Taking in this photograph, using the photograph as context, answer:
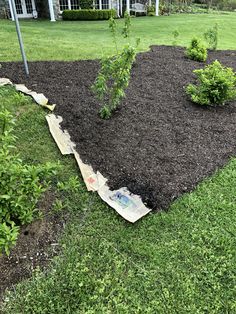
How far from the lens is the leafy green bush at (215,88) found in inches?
175

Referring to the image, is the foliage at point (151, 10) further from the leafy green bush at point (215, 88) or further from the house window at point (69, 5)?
the leafy green bush at point (215, 88)

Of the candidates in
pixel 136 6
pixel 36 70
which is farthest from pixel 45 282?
pixel 136 6

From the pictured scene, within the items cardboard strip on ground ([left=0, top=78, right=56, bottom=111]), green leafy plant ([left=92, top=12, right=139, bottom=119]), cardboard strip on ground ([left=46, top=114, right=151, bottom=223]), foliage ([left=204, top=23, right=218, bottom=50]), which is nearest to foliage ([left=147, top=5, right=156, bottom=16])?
foliage ([left=204, top=23, right=218, bottom=50])

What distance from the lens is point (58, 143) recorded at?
136 inches

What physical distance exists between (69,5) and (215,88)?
51.2 feet

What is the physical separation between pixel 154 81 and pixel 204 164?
7.94ft

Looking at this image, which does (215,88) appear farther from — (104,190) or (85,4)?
(85,4)

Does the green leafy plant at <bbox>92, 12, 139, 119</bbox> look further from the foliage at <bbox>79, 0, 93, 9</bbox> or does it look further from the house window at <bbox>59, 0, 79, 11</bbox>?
the house window at <bbox>59, 0, 79, 11</bbox>

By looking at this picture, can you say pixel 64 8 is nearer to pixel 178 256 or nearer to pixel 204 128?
pixel 204 128

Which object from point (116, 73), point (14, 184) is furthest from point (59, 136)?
point (14, 184)

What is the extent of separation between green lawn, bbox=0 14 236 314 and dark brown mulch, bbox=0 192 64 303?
7cm

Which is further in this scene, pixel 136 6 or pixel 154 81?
pixel 136 6

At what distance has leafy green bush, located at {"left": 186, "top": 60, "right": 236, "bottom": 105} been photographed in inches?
175

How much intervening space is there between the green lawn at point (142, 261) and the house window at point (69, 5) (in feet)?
55.1
